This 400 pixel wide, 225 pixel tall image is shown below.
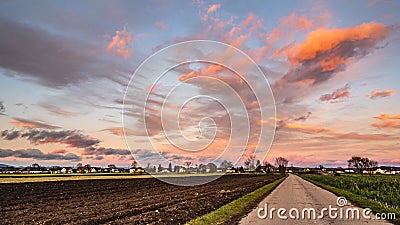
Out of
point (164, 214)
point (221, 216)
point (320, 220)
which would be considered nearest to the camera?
point (320, 220)

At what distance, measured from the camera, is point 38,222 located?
57.2 feet

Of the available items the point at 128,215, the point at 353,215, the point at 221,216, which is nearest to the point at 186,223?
the point at 221,216

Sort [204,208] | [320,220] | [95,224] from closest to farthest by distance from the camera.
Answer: [320,220], [95,224], [204,208]

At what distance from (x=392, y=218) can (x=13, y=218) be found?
18.9m

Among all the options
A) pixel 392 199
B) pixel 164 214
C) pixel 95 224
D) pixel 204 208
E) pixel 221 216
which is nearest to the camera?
pixel 95 224

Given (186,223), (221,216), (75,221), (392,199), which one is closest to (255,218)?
(221,216)

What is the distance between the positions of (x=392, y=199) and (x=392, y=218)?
11.7 m

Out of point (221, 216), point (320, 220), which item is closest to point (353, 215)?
point (320, 220)

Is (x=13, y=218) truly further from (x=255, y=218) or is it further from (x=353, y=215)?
(x=353, y=215)

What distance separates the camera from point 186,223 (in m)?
15.6

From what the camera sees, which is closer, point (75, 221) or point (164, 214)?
point (75, 221)

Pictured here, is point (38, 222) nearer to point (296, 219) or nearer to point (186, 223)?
point (186, 223)

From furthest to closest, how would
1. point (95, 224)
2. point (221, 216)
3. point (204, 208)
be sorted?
1. point (204, 208)
2. point (221, 216)
3. point (95, 224)

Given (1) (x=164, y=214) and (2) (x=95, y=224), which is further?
(1) (x=164, y=214)
